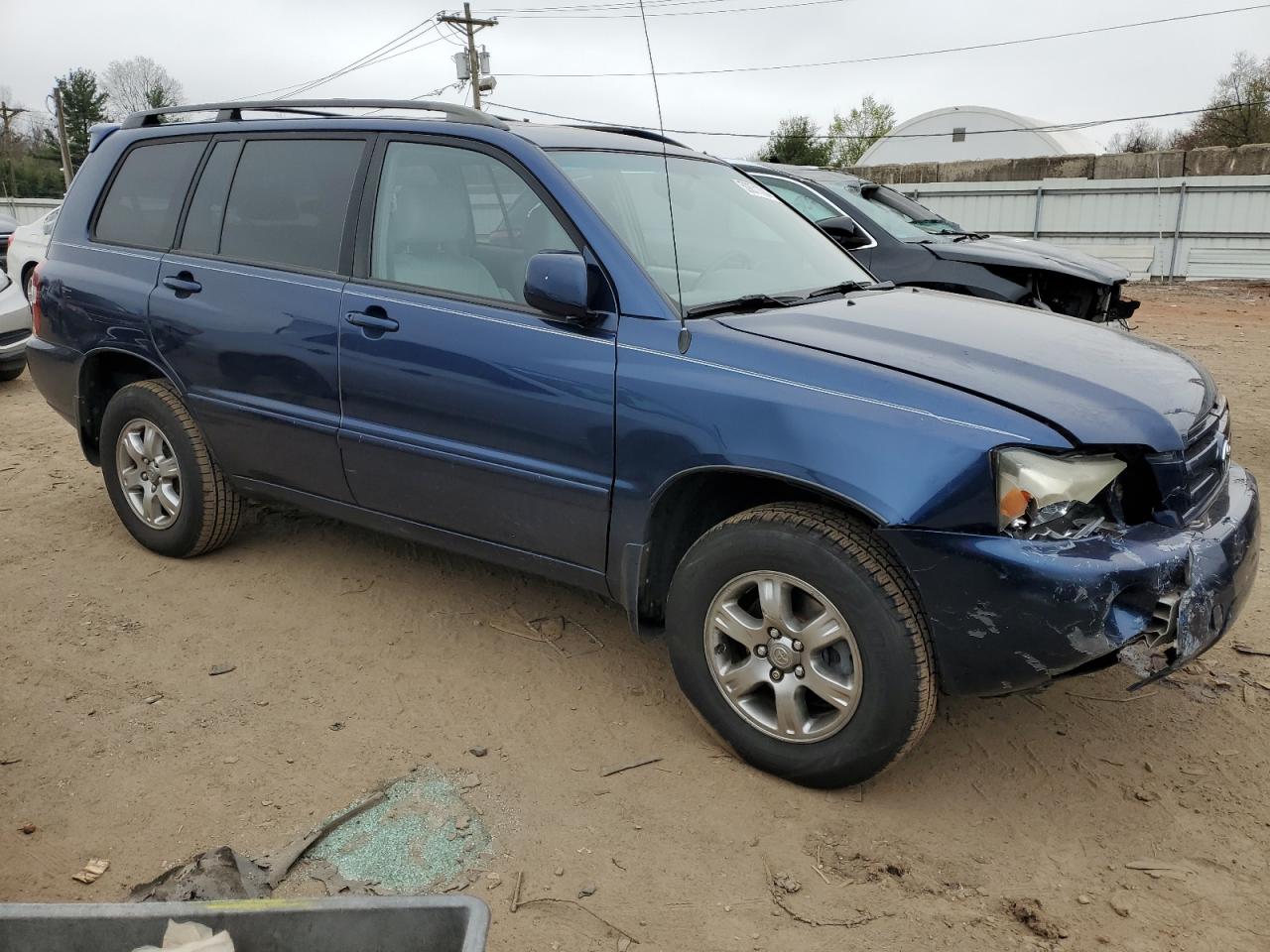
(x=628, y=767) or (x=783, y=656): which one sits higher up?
(x=783, y=656)

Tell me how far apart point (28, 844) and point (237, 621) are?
4.62ft

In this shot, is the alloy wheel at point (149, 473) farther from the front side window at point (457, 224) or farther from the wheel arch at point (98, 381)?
the front side window at point (457, 224)

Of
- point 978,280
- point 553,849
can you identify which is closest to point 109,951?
point 553,849

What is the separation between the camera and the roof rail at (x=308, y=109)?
3.72 metres

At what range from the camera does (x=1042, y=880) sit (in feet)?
8.66

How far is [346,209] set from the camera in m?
3.83

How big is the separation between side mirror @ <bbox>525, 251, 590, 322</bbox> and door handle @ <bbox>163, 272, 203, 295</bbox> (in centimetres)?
180

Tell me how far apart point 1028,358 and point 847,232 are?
4.36m

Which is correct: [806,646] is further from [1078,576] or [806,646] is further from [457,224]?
[457,224]

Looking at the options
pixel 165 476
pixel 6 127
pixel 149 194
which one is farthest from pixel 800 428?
pixel 6 127

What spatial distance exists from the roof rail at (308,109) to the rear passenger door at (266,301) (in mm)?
154

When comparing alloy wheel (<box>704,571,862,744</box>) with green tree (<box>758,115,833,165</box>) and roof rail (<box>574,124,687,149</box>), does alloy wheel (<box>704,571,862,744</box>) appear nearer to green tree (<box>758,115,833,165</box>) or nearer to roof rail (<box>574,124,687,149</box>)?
roof rail (<box>574,124,687,149</box>)

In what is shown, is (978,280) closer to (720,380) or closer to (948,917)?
(720,380)

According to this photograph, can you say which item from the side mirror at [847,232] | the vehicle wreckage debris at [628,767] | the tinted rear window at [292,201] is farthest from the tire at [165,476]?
the side mirror at [847,232]
